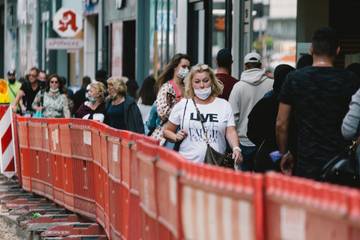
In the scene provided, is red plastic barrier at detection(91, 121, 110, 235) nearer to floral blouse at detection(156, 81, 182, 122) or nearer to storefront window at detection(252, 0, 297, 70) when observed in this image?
floral blouse at detection(156, 81, 182, 122)

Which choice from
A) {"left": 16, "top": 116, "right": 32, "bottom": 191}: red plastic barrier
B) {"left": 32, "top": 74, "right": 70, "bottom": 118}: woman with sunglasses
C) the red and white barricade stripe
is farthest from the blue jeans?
{"left": 32, "top": 74, "right": 70, "bottom": 118}: woman with sunglasses

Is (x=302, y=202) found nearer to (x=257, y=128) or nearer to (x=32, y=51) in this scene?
(x=257, y=128)

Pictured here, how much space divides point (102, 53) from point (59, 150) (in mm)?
18357

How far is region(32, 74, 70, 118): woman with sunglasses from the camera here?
2077 centimetres

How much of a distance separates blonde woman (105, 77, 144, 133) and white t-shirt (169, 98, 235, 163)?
404cm

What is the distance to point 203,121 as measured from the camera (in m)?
10.5

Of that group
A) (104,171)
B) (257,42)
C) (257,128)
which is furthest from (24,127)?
(257,128)

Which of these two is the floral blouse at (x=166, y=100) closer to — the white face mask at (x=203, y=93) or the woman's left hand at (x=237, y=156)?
the white face mask at (x=203, y=93)

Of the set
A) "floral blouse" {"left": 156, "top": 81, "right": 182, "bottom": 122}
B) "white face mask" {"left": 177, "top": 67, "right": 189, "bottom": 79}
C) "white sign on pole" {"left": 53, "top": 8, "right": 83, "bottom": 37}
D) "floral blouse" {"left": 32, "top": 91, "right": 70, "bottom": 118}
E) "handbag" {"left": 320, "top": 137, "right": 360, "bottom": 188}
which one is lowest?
"floral blouse" {"left": 32, "top": 91, "right": 70, "bottom": 118}

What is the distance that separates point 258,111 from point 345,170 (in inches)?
107

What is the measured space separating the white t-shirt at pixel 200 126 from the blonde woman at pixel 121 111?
159 inches

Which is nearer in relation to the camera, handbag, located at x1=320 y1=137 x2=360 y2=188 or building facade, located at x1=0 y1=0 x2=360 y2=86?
handbag, located at x1=320 y1=137 x2=360 y2=188

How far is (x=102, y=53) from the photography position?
33.4 meters

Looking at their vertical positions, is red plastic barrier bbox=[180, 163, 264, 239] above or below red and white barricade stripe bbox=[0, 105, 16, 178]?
above
